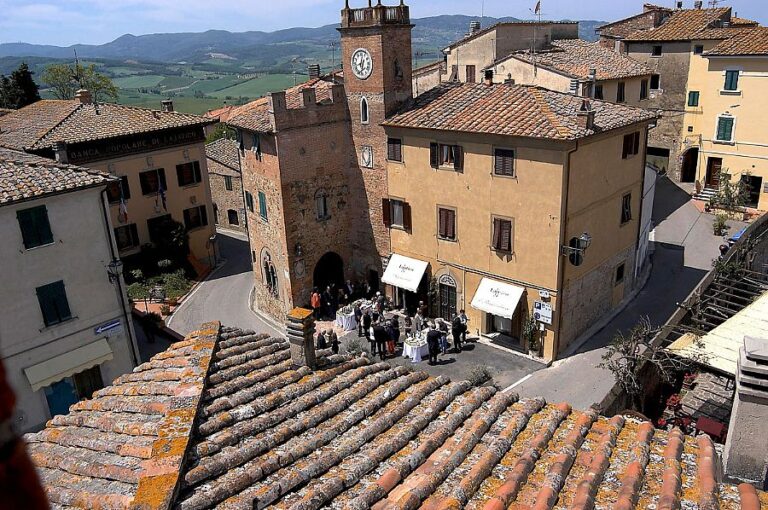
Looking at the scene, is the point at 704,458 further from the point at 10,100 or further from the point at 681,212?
the point at 10,100

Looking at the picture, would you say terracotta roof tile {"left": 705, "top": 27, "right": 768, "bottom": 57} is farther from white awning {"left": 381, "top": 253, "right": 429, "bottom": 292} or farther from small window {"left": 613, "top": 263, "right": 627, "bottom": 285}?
white awning {"left": 381, "top": 253, "right": 429, "bottom": 292}

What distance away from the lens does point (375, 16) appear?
933 inches

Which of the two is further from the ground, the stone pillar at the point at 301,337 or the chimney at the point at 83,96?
the chimney at the point at 83,96

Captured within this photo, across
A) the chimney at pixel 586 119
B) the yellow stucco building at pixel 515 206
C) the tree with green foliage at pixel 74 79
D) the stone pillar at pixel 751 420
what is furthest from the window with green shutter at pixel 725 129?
the tree with green foliage at pixel 74 79

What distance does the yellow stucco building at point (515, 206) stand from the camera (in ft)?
67.1

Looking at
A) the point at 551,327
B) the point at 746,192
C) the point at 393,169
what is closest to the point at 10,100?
the point at 393,169

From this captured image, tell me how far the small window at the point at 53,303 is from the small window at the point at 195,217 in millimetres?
14979

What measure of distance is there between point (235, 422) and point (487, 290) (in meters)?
15.7

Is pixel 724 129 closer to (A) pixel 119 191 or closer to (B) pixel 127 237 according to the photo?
(A) pixel 119 191

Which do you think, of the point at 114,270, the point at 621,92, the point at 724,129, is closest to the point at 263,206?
the point at 114,270

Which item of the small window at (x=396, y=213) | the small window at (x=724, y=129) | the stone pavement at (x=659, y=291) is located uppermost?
the small window at (x=724, y=129)

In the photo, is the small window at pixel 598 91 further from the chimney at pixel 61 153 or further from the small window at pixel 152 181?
the chimney at pixel 61 153

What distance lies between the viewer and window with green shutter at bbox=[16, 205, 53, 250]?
1869 cm

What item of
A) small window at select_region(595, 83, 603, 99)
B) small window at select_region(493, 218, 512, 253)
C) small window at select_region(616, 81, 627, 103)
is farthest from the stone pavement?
small window at select_region(595, 83, 603, 99)
